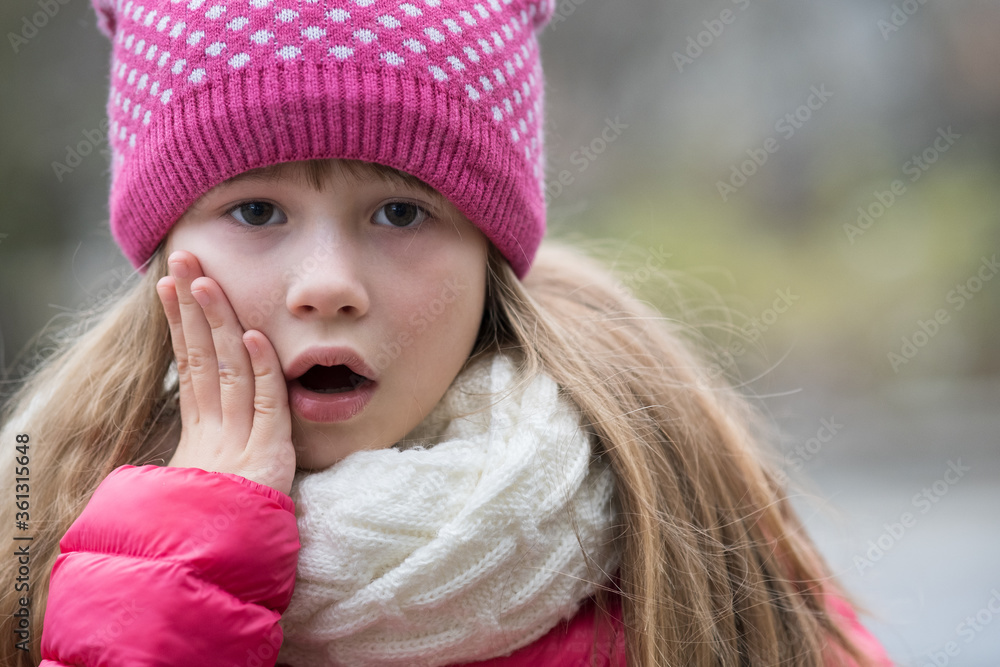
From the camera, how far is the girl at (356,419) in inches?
34.5

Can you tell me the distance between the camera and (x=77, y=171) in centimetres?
248

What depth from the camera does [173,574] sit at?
0.82 meters

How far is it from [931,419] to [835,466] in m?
0.50

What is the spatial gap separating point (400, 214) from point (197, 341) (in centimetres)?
30

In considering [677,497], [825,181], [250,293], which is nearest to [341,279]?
[250,293]

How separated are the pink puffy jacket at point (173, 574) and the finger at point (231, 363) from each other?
0.36 ft

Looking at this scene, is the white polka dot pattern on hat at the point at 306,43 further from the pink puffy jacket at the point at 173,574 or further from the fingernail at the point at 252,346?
the pink puffy jacket at the point at 173,574

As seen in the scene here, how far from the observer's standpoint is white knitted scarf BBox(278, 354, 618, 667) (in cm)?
90

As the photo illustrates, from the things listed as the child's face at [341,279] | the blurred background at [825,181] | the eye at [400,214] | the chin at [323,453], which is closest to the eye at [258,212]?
the child's face at [341,279]

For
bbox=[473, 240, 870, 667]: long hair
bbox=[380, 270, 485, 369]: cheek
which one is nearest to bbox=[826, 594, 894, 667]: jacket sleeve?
bbox=[473, 240, 870, 667]: long hair

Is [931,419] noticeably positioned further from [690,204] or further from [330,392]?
[330,392]

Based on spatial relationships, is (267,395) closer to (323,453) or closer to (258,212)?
(323,453)

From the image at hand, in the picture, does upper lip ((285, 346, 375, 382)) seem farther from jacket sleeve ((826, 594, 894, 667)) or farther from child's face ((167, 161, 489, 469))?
jacket sleeve ((826, 594, 894, 667))

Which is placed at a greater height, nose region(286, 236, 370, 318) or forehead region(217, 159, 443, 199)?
forehead region(217, 159, 443, 199)
